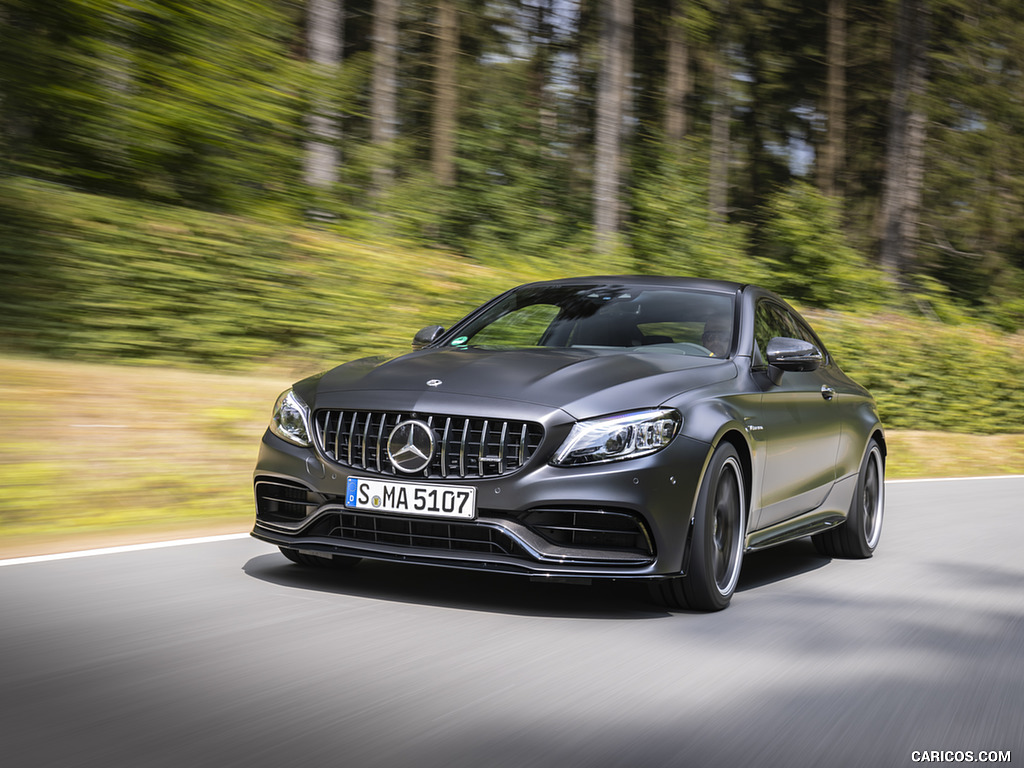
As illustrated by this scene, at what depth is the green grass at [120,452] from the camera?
Result: 7242 millimetres

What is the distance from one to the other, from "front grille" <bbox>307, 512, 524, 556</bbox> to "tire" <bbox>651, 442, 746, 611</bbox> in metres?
0.81

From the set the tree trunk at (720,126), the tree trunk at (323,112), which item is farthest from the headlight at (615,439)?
the tree trunk at (720,126)

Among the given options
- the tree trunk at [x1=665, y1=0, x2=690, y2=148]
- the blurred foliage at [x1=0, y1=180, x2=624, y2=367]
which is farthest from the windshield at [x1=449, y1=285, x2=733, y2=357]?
the tree trunk at [x1=665, y1=0, x2=690, y2=148]

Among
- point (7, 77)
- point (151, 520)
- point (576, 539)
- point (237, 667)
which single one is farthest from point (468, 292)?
point (237, 667)

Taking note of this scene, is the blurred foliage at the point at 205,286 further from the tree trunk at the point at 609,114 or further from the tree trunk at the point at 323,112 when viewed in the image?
the tree trunk at the point at 609,114

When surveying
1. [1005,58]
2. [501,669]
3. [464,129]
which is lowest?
[501,669]

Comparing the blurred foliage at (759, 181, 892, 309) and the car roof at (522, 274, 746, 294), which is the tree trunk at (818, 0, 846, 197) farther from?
the car roof at (522, 274, 746, 294)

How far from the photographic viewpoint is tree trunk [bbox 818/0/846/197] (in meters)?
34.2

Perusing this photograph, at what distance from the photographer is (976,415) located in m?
20.2

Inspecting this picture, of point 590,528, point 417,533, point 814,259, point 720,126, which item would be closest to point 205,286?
point 417,533

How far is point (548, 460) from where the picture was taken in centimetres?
491

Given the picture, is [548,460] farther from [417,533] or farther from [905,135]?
[905,135]

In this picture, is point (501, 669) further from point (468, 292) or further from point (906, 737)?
point (468, 292)

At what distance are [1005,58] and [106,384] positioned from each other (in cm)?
3113
